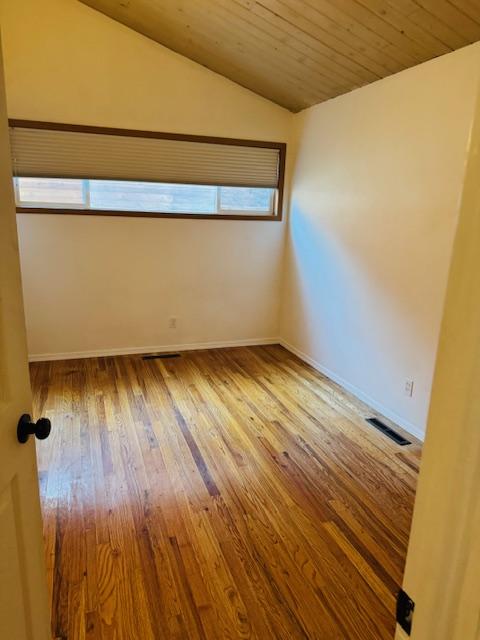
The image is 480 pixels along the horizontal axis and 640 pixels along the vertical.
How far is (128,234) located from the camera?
419 centimetres

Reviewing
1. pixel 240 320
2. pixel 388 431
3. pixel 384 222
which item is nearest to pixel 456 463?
pixel 388 431

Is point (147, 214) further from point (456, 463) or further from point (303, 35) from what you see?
point (456, 463)

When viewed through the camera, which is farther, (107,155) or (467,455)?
(107,155)

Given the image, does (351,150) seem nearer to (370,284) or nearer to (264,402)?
(370,284)

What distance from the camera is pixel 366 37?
2727 mm

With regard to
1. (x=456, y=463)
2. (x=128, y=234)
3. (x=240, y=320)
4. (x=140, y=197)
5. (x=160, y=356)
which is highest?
(x=140, y=197)

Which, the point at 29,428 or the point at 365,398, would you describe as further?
the point at 365,398

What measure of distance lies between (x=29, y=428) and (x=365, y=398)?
2.98 m

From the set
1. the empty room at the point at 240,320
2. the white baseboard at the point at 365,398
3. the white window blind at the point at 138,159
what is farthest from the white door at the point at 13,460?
the white window blind at the point at 138,159

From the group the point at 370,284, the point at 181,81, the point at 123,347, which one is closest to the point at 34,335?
the point at 123,347

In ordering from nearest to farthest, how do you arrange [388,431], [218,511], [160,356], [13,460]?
[13,460] → [218,511] → [388,431] → [160,356]

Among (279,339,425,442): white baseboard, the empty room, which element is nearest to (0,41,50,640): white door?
the empty room

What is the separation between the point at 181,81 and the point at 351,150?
1.74m

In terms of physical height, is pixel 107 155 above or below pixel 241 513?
above
